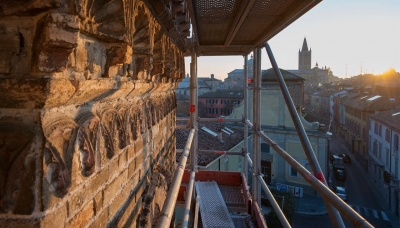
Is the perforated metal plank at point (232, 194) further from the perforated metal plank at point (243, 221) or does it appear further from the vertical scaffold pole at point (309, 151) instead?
the vertical scaffold pole at point (309, 151)

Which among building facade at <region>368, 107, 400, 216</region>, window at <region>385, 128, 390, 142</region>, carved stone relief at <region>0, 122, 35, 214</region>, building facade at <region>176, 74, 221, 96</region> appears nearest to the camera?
carved stone relief at <region>0, 122, 35, 214</region>

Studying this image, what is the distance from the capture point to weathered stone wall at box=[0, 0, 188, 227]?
94 cm

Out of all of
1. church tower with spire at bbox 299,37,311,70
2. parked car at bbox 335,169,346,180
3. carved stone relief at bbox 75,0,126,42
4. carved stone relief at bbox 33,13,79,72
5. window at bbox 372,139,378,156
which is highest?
church tower with spire at bbox 299,37,311,70

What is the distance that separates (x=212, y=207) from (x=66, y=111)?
435 centimetres

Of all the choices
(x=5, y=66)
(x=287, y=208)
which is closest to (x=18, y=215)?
(x=5, y=66)

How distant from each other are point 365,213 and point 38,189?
21.6m

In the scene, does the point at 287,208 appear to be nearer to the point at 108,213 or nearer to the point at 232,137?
the point at 232,137

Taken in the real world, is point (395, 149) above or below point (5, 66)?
below

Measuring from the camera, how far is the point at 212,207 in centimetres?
511

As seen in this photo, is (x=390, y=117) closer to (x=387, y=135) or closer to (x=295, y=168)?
(x=387, y=135)

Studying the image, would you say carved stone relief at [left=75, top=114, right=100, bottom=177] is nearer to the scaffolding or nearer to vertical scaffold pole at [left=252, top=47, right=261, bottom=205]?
the scaffolding

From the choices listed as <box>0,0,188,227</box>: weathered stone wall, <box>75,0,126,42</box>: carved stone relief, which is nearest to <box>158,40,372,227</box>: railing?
<box>0,0,188,227</box>: weathered stone wall

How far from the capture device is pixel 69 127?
1.11 metres

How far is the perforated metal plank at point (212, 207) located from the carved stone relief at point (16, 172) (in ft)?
12.8
